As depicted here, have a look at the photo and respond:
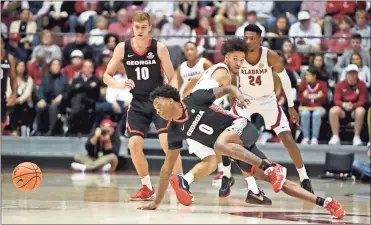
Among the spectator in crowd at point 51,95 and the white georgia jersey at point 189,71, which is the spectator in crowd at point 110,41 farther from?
the white georgia jersey at point 189,71

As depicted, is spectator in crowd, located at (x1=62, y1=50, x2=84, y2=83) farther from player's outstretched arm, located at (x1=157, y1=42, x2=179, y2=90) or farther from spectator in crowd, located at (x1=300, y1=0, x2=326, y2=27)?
player's outstretched arm, located at (x1=157, y1=42, x2=179, y2=90)

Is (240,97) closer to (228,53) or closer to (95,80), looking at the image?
(228,53)

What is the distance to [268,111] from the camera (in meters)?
10.8

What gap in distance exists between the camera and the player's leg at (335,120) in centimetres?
1555

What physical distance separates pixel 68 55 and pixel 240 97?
937cm

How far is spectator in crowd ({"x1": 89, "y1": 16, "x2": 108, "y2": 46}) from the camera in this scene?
710 inches

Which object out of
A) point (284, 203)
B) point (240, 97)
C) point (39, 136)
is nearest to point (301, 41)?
point (39, 136)

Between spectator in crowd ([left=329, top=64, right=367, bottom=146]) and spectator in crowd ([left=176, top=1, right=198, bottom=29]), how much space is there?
368 cm

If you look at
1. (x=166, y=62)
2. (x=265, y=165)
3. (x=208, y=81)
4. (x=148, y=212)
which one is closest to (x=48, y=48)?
(x=166, y=62)

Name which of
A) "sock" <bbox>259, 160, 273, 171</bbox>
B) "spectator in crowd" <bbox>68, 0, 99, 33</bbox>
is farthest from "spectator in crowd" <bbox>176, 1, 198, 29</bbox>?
"sock" <bbox>259, 160, 273, 171</bbox>

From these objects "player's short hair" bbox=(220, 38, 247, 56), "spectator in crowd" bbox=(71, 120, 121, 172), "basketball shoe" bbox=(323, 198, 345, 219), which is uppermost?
"player's short hair" bbox=(220, 38, 247, 56)

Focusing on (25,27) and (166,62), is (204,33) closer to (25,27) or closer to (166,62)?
(25,27)

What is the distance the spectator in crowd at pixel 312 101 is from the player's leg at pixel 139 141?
573cm

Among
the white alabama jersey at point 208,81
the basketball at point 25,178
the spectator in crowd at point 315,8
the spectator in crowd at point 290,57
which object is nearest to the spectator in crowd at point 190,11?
the spectator in crowd at point 315,8
